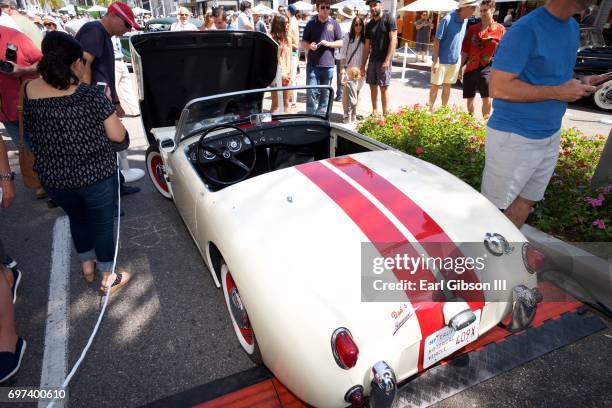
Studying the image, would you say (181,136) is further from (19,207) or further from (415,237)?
(19,207)

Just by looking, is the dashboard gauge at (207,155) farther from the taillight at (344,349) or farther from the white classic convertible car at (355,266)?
the taillight at (344,349)

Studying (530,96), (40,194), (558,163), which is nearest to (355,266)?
(530,96)

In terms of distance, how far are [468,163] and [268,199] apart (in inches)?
108

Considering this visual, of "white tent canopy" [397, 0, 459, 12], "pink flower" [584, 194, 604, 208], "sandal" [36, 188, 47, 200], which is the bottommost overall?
"sandal" [36, 188, 47, 200]

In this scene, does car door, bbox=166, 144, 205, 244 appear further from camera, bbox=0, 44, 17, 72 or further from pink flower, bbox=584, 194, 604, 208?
pink flower, bbox=584, 194, 604, 208

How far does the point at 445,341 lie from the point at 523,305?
47cm

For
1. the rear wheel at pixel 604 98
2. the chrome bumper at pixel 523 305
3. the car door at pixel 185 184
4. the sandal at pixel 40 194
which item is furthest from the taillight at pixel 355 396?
the rear wheel at pixel 604 98

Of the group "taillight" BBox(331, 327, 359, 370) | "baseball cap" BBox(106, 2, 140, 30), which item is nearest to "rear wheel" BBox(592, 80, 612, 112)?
"baseball cap" BBox(106, 2, 140, 30)

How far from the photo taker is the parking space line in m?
2.22

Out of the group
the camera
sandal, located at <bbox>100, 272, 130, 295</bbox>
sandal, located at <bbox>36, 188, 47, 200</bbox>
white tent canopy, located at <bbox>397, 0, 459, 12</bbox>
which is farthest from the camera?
white tent canopy, located at <bbox>397, 0, 459, 12</bbox>

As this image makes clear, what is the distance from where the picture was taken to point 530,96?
91.7 inches

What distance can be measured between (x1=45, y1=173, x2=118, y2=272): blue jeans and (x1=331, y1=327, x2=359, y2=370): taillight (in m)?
1.93

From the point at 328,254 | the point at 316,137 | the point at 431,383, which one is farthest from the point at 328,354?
the point at 316,137

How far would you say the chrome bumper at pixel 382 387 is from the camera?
1.46 meters
